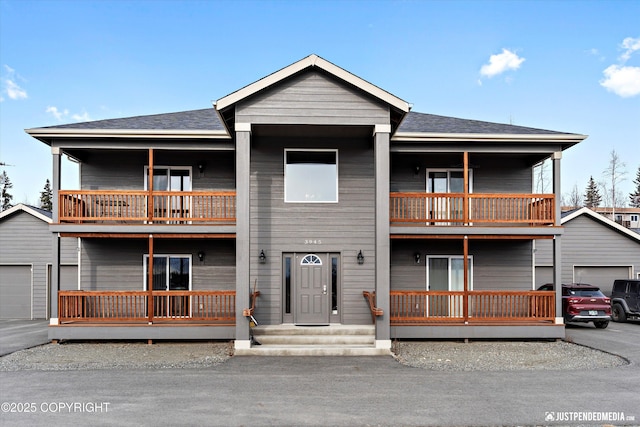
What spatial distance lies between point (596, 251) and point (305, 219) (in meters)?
13.1

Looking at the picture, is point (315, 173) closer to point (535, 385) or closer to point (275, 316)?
point (275, 316)

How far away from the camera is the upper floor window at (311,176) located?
13.4m

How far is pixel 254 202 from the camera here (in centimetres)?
1330

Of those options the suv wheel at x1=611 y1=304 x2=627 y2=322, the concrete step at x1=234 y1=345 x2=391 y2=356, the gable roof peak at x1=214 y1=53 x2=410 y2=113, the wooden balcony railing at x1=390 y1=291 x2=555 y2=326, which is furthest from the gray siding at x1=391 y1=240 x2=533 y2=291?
the suv wheel at x1=611 y1=304 x2=627 y2=322

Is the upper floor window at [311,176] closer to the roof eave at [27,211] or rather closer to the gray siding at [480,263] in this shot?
the gray siding at [480,263]

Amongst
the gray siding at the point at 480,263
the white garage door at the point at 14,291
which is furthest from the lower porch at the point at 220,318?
the white garage door at the point at 14,291

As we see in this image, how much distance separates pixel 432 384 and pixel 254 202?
7.01 metres

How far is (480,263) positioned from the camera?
14375 millimetres

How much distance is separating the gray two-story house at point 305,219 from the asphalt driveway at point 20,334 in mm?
954

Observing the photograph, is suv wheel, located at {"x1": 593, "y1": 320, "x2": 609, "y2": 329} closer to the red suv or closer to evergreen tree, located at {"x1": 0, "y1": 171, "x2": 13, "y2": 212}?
the red suv

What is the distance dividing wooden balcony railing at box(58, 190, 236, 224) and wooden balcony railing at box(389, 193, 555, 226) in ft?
15.5

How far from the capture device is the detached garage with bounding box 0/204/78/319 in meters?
18.1

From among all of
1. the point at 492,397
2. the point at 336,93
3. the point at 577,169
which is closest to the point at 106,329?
the point at 336,93

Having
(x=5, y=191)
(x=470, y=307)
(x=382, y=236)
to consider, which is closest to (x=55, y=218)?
(x=382, y=236)
